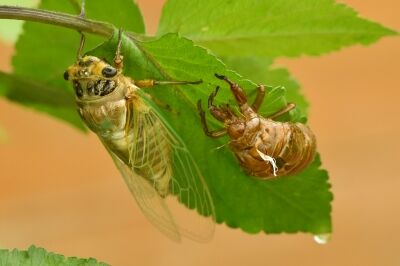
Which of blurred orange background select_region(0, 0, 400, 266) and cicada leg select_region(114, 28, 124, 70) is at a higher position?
blurred orange background select_region(0, 0, 400, 266)

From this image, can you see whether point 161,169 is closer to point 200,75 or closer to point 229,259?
point 200,75

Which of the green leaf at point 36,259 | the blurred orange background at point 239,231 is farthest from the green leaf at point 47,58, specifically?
the blurred orange background at point 239,231

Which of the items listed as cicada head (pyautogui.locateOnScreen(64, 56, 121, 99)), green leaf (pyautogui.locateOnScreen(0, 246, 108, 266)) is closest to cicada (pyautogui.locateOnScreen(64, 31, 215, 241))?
cicada head (pyautogui.locateOnScreen(64, 56, 121, 99))

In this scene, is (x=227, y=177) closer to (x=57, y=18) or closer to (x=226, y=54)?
(x=226, y=54)

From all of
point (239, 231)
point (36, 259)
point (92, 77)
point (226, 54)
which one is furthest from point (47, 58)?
point (239, 231)

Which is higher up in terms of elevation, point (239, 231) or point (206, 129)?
point (239, 231)

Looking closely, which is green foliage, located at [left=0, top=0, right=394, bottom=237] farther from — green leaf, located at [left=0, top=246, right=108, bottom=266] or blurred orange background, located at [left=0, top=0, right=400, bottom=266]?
blurred orange background, located at [left=0, top=0, right=400, bottom=266]

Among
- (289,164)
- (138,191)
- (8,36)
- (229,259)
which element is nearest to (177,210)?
(138,191)
